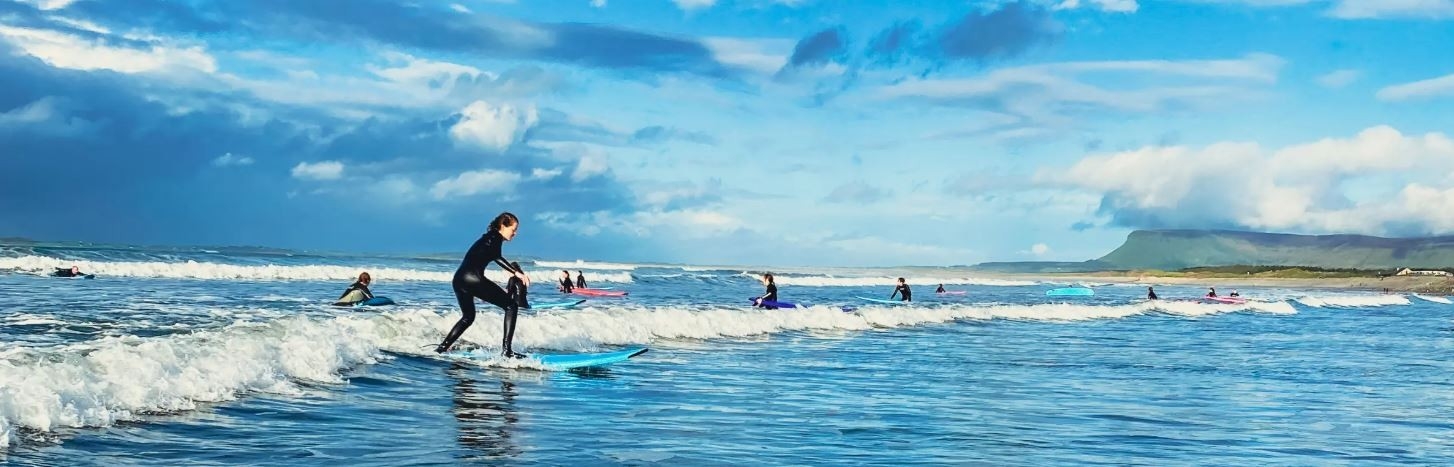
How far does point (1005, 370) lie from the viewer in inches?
684

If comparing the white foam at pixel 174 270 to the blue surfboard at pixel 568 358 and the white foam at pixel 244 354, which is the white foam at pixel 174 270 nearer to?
the white foam at pixel 244 354

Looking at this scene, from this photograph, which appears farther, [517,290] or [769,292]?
[769,292]

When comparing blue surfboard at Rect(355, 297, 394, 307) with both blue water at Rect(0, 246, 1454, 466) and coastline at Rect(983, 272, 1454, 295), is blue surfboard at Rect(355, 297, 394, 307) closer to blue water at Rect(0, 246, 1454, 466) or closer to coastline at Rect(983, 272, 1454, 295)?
blue water at Rect(0, 246, 1454, 466)

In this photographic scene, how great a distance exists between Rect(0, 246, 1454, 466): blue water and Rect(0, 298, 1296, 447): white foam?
0.04 metres

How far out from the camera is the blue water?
8727mm

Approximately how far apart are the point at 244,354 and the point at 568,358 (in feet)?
12.6

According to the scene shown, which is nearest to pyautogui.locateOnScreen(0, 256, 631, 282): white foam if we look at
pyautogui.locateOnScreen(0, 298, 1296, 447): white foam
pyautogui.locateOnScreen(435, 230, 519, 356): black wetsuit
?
pyautogui.locateOnScreen(0, 298, 1296, 447): white foam

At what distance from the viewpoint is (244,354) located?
42.5 feet

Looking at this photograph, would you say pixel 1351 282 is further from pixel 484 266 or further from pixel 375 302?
pixel 484 266

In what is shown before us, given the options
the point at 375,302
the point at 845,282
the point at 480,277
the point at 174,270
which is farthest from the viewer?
the point at 845,282

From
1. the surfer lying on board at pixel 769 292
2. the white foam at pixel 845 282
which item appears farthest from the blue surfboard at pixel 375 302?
the white foam at pixel 845 282

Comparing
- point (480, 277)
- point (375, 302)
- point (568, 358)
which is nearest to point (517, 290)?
point (480, 277)

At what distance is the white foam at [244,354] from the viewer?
925 cm

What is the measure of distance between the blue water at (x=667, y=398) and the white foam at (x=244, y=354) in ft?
0.12
